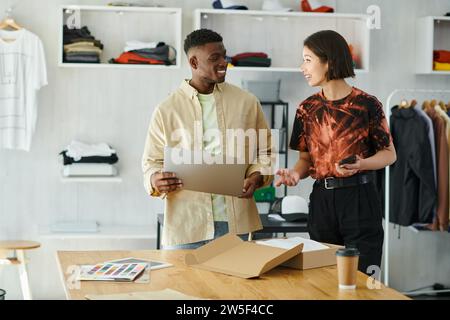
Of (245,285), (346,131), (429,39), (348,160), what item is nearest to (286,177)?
(348,160)

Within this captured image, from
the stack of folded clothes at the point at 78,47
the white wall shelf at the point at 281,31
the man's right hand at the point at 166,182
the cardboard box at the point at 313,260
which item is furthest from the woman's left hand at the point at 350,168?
the stack of folded clothes at the point at 78,47

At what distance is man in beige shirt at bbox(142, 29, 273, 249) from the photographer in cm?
275

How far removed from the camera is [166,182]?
8.58 feet

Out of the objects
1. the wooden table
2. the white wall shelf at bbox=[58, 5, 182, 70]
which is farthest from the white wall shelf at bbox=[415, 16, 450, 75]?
the wooden table

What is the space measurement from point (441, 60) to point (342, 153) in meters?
2.52

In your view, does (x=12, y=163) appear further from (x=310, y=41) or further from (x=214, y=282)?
(x=214, y=282)

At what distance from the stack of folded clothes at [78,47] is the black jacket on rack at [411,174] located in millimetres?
1921

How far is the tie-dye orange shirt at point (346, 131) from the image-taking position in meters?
Answer: 2.68

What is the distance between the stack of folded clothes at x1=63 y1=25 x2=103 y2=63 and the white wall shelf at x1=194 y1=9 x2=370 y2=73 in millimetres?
670

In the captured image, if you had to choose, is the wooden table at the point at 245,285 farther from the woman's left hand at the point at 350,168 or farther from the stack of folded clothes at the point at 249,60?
the stack of folded clothes at the point at 249,60

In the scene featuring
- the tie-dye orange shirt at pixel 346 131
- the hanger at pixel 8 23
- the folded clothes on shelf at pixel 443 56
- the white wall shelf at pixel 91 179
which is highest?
the hanger at pixel 8 23

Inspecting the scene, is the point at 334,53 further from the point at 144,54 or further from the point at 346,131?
the point at 144,54

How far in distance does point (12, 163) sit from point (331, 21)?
7.35 ft

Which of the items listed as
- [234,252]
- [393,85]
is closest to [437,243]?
[393,85]
